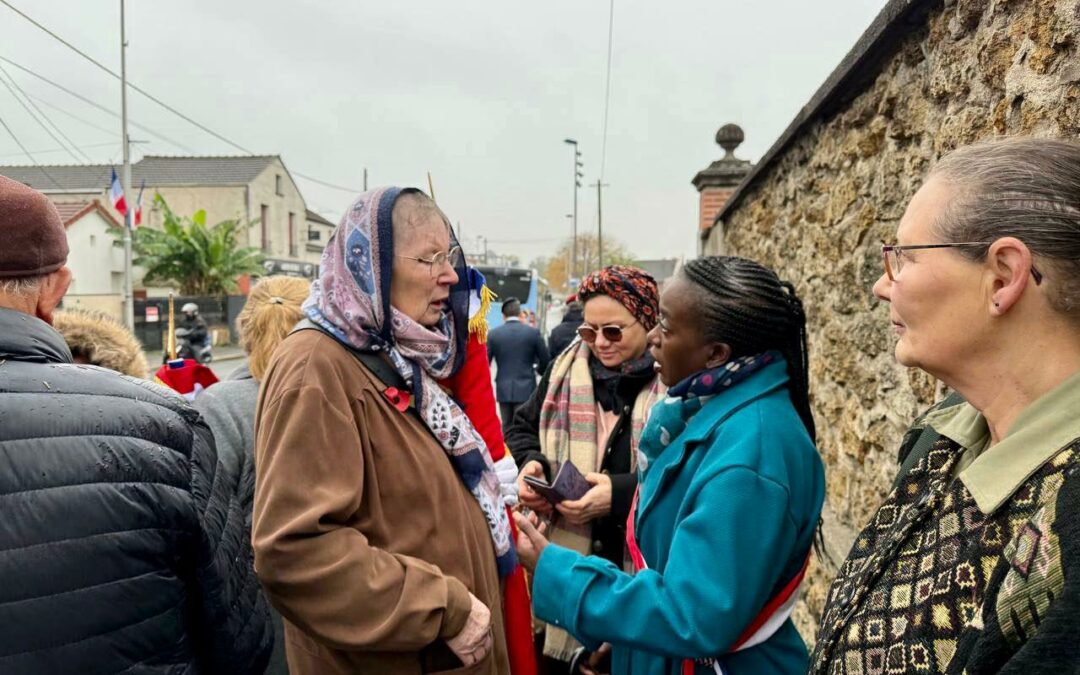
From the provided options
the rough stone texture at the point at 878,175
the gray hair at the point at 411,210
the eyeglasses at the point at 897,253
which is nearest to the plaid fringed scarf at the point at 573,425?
the rough stone texture at the point at 878,175

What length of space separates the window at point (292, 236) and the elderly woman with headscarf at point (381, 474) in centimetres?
4260

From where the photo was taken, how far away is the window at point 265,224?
37750 mm

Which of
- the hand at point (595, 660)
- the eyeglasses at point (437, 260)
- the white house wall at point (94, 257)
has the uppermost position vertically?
the white house wall at point (94, 257)

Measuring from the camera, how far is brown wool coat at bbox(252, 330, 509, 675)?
4.84ft

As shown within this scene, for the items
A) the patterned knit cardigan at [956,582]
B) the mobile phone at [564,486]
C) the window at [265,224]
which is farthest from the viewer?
the window at [265,224]

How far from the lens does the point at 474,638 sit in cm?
165

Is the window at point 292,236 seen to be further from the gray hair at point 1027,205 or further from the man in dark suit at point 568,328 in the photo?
the gray hair at point 1027,205

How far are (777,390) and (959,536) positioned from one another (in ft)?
2.33

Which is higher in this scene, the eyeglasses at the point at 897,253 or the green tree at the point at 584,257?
the green tree at the point at 584,257

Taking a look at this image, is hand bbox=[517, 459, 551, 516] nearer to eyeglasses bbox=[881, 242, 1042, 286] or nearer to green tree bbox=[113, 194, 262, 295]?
eyeglasses bbox=[881, 242, 1042, 286]

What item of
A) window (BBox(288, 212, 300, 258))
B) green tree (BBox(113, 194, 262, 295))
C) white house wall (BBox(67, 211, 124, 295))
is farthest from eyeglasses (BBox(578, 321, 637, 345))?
window (BBox(288, 212, 300, 258))

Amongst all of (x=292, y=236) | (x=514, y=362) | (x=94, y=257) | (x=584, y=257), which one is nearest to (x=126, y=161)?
(x=94, y=257)

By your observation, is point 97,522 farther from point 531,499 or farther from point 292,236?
point 292,236

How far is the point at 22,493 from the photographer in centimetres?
117
